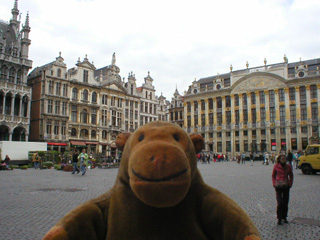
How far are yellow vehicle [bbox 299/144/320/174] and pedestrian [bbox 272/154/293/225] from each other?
11849mm

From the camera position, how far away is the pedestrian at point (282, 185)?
5.55 meters

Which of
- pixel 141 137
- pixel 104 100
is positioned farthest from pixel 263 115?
pixel 141 137

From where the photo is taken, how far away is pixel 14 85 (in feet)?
106

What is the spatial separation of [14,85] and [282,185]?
1325 inches

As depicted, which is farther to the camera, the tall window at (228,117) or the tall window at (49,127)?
the tall window at (228,117)

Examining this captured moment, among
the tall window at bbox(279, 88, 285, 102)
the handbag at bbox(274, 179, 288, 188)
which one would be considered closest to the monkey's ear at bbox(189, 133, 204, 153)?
the handbag at bbox(274, 179, 288, 188)

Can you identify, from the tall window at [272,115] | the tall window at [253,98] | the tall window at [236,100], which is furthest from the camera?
the tall window at [236,100]

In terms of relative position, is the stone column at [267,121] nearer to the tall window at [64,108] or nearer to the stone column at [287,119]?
the stone column at [287,119]

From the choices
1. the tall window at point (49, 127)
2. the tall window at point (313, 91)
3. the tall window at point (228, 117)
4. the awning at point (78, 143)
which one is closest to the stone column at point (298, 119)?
the tall window at point (313, 91)

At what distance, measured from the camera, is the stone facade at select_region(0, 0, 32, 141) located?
1236 inches

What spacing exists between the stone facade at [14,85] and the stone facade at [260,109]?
1302 inches

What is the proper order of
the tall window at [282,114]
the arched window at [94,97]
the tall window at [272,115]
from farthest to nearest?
the tall window at [272,115]
the tall window at [282,114]
the arched window at [94,97]

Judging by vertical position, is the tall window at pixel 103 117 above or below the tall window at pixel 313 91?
below

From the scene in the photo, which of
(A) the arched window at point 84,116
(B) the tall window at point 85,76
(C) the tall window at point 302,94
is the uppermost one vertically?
(B) the tall window at point 85,76
